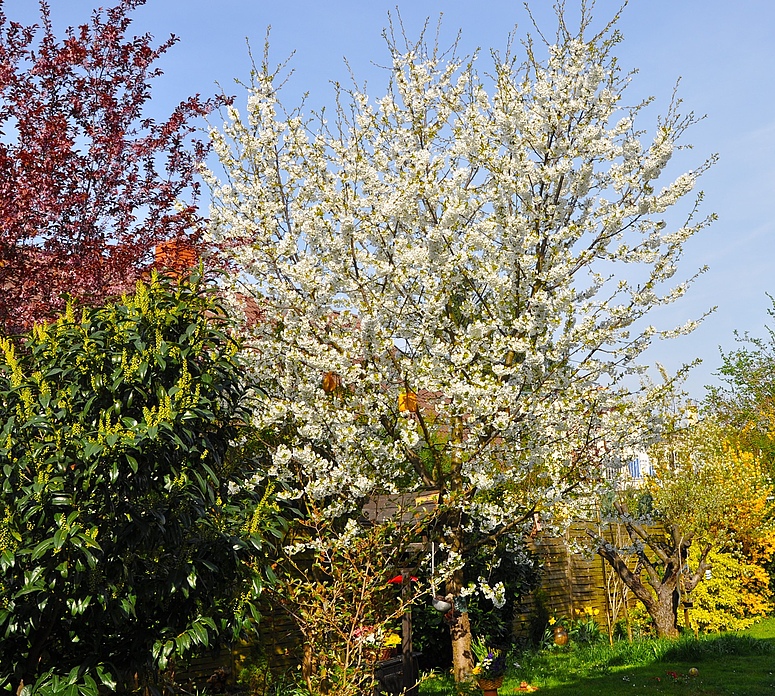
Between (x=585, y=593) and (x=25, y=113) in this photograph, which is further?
(x=585, y=593)

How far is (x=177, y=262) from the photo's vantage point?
20.5 feet

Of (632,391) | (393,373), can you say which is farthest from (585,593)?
(393,373)

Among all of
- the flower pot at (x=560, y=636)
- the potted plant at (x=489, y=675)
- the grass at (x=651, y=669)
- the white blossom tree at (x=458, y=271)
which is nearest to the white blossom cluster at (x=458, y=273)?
the white blossom tree at (x=458, y=271)

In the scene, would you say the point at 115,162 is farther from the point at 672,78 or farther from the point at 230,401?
the point at 672,78

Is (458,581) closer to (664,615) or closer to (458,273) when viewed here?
(458,273)

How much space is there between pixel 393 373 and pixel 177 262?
6.48 feet

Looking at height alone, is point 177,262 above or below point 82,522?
above

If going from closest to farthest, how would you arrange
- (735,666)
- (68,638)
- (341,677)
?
(68,638) < (341,677) < (735,666)

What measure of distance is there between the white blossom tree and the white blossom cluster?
2 cm

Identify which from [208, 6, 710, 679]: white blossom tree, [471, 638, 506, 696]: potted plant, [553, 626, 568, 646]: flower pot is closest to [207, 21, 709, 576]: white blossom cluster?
[208, 6, 710, 679]: white blossom tree

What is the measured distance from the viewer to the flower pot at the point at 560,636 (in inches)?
440

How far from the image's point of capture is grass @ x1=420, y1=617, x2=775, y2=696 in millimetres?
8219

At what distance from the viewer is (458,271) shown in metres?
6.48

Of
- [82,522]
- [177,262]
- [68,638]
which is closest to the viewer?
[82,522]
